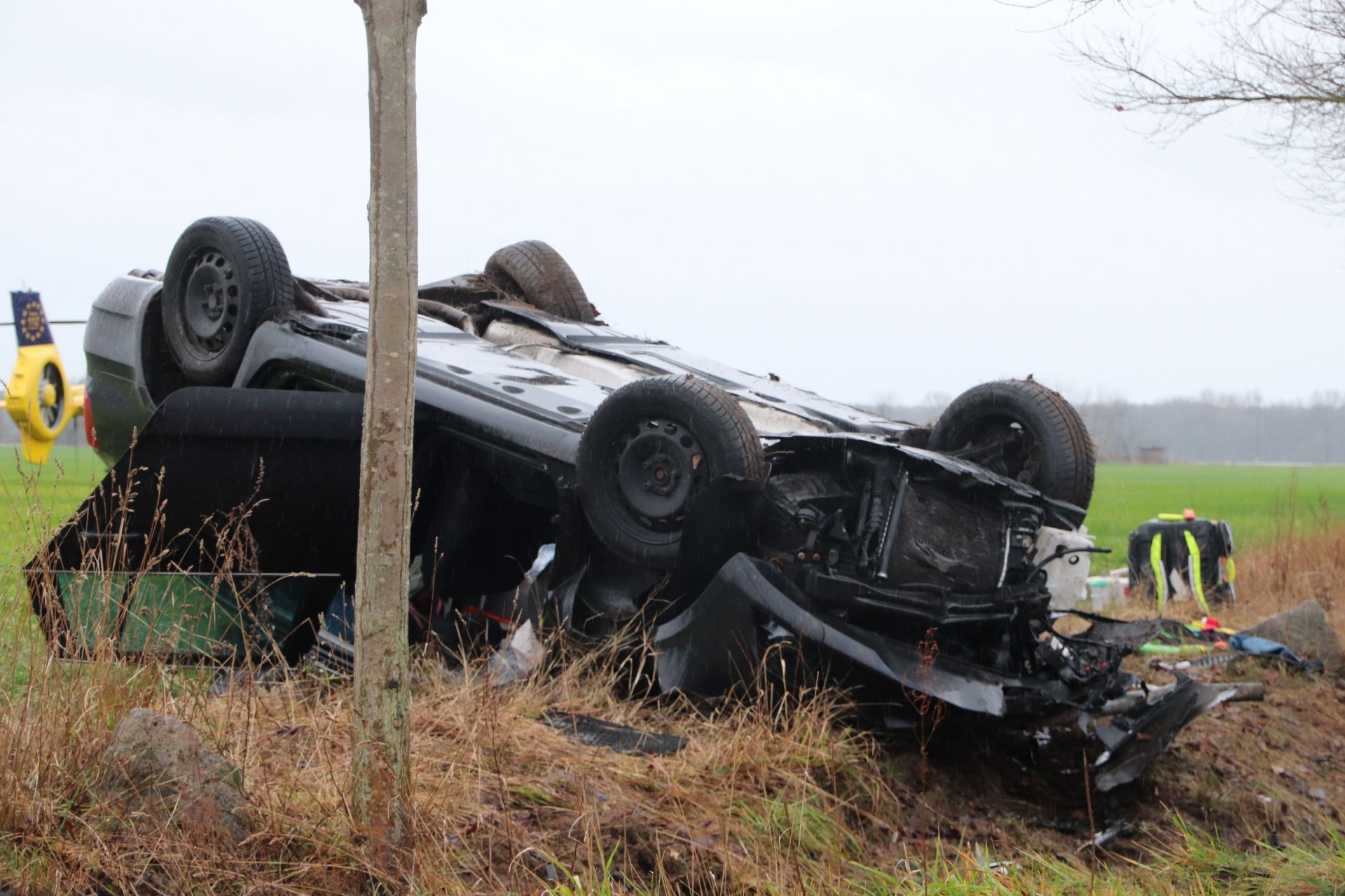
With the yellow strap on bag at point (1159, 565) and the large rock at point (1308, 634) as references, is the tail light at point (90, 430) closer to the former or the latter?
the large rock at point (1308, 634)

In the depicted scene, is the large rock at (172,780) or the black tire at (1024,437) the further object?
the black tire at (1024,437)

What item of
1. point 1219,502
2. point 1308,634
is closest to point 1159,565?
point 1308,634

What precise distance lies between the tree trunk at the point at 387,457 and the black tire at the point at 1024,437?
3.22 meters

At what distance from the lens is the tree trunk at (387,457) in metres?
2.66

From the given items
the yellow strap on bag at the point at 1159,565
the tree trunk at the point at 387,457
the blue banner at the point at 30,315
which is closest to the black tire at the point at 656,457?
the tree trunk at the point at 387,457

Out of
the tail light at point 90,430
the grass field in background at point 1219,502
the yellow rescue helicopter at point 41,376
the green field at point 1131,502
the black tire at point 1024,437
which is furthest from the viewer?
the yellow rescue helicopter at point 41,376

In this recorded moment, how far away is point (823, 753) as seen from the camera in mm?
4074

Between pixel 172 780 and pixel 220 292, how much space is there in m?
3.36

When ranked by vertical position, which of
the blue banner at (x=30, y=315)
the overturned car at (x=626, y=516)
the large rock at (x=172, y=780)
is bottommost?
the large rock at (x=172, y=780)

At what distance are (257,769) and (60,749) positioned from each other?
47cm

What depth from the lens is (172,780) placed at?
2.76 metres

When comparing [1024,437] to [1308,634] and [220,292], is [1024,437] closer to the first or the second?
[1308,634]

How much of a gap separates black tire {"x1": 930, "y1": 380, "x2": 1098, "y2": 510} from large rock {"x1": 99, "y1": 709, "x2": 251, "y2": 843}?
3.53 meters

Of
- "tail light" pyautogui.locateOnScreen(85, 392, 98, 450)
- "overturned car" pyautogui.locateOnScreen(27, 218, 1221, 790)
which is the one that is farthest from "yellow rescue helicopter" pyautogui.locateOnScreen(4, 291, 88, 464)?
"overturned car" pyautogui.locateOnScreen(27, 218, 1221, 790)
